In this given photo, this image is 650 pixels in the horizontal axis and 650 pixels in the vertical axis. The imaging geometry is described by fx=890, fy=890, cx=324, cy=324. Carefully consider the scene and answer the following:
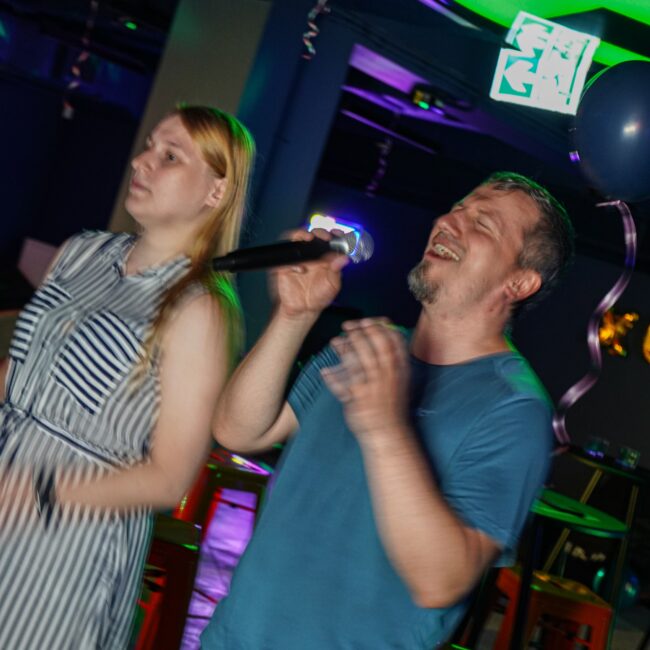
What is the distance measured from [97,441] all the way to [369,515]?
50 cm

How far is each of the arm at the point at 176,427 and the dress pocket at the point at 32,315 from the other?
25cm

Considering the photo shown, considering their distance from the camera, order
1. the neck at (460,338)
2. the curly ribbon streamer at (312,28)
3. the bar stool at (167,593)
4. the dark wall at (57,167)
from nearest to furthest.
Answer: the neck at (460,338), the bar stool at (167,593), the curly ribbon streamer at (312,28), the dark wall at (57,167)

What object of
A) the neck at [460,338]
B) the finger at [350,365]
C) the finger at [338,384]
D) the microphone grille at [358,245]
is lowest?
the finger at [338,384]

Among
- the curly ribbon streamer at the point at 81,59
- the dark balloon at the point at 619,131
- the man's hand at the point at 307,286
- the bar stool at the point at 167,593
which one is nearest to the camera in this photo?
the man's hand at the point at 307,286

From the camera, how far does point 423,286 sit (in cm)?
144

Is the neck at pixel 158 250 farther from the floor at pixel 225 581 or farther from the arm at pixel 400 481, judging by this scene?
the floor at pixel 225 581

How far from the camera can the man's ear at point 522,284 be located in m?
1.45

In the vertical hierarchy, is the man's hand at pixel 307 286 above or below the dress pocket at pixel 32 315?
above

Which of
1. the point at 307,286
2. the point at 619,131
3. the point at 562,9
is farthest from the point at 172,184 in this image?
the point at 562,9

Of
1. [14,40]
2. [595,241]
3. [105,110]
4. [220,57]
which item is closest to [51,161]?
[105,110]

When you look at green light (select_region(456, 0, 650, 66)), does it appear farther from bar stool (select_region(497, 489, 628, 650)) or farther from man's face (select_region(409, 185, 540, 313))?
man's face (select_region(409, 185, 540, 313))

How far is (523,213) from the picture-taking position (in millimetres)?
1479

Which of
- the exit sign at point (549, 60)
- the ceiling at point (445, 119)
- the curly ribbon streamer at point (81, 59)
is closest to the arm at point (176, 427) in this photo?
the ceiling at point (445, 119)

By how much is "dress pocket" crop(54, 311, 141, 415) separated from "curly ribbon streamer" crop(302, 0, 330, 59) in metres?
3.57
